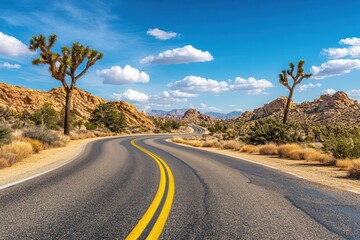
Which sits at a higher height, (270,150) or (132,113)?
(132,113)

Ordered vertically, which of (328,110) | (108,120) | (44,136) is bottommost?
(44,136)

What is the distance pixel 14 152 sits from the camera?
44.8 feet

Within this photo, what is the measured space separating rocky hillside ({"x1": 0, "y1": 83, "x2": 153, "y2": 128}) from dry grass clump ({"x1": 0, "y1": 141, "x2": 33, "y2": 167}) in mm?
62401

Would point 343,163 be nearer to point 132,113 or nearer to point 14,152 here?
→ point 14,152

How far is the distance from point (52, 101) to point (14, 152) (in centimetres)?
8560

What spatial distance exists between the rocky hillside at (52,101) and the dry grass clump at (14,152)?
62.4 meters

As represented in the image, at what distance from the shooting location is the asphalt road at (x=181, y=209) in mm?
4242

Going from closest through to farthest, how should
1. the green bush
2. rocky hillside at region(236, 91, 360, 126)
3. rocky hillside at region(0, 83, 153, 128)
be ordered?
1. the green bush
2. rocky hillside at region(0, 83, 153, 128)
3. rocky hillside at region(236, 91, 360, 126)

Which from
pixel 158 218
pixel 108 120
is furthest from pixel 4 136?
pixel 108 120

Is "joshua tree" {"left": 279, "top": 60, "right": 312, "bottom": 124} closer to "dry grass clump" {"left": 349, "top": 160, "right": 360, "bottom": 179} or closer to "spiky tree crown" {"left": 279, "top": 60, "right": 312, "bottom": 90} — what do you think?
"spiky tree crown" {"left": 279, "top": 60, "right": 312, "bottom": 90}

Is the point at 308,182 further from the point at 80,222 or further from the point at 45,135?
the point at 45,135

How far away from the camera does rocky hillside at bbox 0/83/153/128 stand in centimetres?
8262

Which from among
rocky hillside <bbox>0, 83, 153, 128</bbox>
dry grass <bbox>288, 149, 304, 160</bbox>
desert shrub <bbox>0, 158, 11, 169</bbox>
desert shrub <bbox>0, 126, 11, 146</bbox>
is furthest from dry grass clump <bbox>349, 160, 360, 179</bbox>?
rocky hillside <bbox>0, 83, 153, 128</bbox>

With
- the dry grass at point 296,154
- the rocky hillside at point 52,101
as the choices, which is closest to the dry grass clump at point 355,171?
the dry grass at point 296,154
